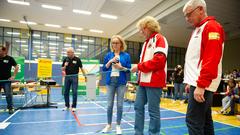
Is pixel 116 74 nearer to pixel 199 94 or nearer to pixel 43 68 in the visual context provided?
pixel 199 94

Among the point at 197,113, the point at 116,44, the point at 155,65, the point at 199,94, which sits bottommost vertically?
the point at 197,113

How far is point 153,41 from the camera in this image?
86.7 inches

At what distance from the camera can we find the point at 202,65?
1.45 metres

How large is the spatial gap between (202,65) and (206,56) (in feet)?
0.23

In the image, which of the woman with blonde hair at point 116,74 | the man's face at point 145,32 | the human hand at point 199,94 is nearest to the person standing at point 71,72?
the woman with blonde hair at point 116,74

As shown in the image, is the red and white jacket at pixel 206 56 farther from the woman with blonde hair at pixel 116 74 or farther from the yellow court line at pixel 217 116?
the yellow court line at pixel 217 116

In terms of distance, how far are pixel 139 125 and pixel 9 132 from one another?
2.32m

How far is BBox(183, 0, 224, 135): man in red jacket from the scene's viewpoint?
141 centimetres

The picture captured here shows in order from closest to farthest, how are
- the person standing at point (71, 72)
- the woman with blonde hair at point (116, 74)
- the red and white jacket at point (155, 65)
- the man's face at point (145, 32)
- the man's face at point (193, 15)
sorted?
1. the man's face at point (193, 15)
2. the red and white jacket at point (155, 65)
3. the man's face at point (145, 32)
4. the woman with blonde hair at point (116, 74)
5. the person standing at point (71, 72)

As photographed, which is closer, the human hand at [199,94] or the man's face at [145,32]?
the human hand at [199,94]

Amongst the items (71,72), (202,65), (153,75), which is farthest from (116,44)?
(71,72)

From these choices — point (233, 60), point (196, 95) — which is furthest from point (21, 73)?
point (233, 60)

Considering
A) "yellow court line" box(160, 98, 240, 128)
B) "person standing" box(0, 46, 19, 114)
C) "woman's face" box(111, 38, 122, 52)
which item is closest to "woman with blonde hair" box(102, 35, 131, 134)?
"woman's face" box(111, 38, 122, 52)

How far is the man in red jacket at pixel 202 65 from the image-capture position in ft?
4.62
